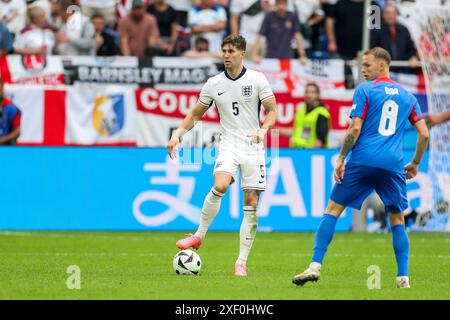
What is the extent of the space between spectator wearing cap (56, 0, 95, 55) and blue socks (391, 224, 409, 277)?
503 inches

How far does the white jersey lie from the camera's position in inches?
469

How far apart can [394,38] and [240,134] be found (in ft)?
36.2

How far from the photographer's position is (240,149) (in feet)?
39.5

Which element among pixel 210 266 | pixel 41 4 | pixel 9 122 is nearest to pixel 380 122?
pixel 210 266

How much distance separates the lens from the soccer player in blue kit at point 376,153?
10.3 metres

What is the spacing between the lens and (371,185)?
10430 mm

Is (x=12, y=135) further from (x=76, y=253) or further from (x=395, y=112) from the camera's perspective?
(x=395, y=112)

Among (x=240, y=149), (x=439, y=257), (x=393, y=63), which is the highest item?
(x=393, y=63)

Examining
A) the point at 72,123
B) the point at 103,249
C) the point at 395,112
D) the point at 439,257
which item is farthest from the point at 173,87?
the point at 395,112

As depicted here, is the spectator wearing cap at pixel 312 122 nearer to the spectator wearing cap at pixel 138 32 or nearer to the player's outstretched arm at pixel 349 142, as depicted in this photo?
the spectator wearing cap at pixel 138 32

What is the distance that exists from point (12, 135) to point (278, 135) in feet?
15.5

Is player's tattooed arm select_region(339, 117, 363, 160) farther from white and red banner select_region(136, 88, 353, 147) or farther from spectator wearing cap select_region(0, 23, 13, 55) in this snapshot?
spectator wearing cap select_region(0, 23, 13, 55)

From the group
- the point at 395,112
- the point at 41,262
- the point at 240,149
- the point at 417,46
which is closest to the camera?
the point at 395,112

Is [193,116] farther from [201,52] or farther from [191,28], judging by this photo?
[191,28]
